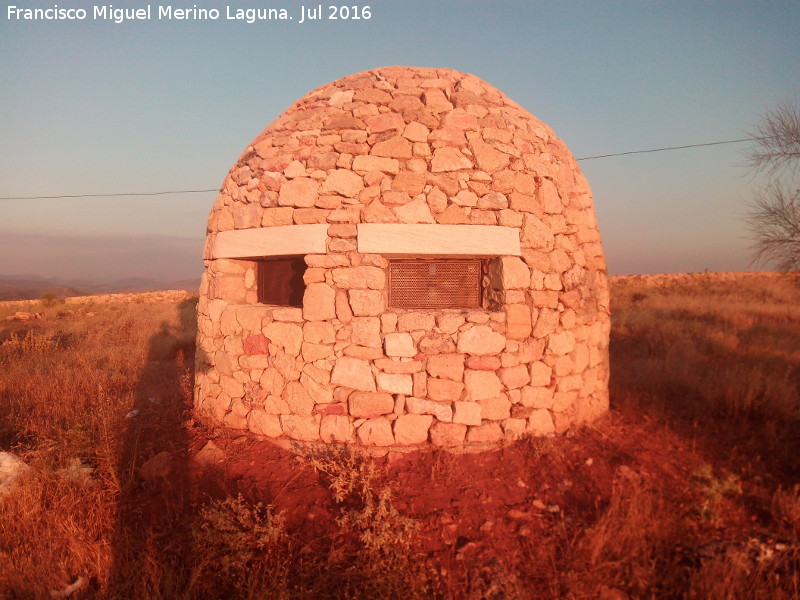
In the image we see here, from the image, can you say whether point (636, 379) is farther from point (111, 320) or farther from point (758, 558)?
point (111, 320)

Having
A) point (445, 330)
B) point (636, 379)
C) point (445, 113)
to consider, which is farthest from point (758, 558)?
point (445, 113)

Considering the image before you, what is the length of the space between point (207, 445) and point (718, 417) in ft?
18.0

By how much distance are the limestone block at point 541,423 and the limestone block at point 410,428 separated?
98cm

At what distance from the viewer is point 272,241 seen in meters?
4.25

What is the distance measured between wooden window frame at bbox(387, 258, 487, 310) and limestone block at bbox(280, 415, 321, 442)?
1291mm

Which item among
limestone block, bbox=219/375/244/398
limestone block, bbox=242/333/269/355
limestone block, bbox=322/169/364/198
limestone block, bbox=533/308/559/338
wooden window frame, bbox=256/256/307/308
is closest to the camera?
limestone block, bbox=322/169/364/198

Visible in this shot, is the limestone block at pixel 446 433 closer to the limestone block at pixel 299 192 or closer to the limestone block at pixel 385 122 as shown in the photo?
the limestone block at pixel 299 192

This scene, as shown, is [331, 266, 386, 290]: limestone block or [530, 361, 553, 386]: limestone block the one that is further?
[530, 361, 553, 386]: limestone block

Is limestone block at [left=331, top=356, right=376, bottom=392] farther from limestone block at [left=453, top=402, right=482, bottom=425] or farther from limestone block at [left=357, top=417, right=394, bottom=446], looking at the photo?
limestone block at [left=453, top=402, right=482, bottom=425]

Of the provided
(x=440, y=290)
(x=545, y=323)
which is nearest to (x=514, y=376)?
(x=545, y=323)

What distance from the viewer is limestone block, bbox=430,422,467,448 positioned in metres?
4.01

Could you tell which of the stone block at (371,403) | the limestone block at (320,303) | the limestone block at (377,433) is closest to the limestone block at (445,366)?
the stone block at (371,403)

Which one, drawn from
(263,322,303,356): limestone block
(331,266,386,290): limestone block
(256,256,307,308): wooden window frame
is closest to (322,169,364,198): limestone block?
(331,266,386,290): limestone block

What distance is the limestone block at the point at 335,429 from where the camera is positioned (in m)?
4.04
